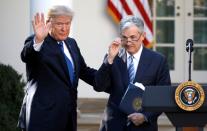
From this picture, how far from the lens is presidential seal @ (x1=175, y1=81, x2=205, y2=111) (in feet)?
11.9

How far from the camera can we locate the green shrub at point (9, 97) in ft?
22.8

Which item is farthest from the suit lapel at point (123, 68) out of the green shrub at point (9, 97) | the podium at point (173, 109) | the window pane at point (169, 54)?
the window pane at point (169, 54)

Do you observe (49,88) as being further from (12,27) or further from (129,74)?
(12,27)

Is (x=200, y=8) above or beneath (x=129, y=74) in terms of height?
above

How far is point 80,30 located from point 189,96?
23.3 feet

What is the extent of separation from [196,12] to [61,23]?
716 centimetres

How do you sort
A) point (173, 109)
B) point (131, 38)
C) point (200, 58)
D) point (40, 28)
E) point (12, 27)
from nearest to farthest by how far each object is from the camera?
point (173, 109)
point (40, 28)
point (131, 38)
point (12, 27)
point (200, 58)

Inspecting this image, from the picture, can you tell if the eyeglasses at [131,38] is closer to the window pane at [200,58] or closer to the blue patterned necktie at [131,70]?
the blue patterned necktie at [131,70]

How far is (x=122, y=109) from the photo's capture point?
14.4 ft

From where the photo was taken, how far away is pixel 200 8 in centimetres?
Answer: 1119

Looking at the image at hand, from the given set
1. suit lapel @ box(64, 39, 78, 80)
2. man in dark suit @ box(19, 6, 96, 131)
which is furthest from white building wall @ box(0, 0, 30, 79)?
man in dark suit @ box(19, 6, 96, 131)

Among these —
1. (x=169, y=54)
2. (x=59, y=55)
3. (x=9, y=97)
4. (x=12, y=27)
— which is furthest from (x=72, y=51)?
(x=169, y=54)

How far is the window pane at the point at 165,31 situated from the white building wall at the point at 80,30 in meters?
0.99

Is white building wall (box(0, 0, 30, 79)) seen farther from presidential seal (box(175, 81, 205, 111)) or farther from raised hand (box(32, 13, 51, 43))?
presidential seal (box(175, 81, 205, 111))
